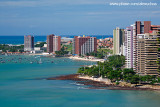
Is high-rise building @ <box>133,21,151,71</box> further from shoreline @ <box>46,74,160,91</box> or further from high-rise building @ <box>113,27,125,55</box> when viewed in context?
high-rise building @ <box>113,27,125,55</box>

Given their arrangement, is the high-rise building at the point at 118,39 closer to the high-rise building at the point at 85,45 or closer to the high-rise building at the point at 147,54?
the high-rise building at the point at 85,45

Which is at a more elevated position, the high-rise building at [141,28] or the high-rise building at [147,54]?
the high-rise building at [141,28]

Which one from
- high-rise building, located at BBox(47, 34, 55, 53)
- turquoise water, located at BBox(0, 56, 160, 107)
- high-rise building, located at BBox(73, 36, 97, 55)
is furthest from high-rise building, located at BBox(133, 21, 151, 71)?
high-rise building, located at BBox(47, 34, 55, 53)

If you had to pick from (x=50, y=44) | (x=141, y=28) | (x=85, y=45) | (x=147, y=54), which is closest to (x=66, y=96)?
(x=147, y=54)

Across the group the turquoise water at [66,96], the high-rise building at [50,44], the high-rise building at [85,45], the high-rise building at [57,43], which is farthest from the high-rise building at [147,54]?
the high-rise building at [50,44]

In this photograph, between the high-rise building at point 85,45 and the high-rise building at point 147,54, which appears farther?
the high-rise building at point 85,45

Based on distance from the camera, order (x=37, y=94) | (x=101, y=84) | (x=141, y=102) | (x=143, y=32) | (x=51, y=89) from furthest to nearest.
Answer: (x=143, y=32)
(x=101, y=84)
(x=51, y=89)
(x=37, y=94)
(x=141, y=102)

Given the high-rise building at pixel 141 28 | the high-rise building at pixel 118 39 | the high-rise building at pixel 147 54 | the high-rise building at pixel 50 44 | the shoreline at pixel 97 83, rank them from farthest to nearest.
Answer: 1. the high-rise building at pixel 50 44
2. the high-rise building at pixel 118 39
3. the high-rise building at pixel 141 28
4. the high-rise building at pixel 147 54
5. the shoreline at pixel 97 83

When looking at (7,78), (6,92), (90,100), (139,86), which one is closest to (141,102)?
(90,100)

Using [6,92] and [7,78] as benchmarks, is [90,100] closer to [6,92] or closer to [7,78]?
[6,92]
